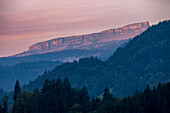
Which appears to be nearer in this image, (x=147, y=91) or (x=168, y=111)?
(x=168, y=111)

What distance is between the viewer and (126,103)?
184625mm

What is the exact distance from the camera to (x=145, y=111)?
598ft

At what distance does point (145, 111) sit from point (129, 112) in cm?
699

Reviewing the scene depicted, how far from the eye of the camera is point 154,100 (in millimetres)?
184125

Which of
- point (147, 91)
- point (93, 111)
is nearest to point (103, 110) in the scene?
point (93, 111)

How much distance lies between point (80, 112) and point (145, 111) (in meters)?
28.4

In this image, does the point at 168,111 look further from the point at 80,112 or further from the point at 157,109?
the point at 80,112

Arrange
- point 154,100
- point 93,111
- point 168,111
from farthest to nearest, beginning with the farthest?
point 93,111, point 154,100, point 168,111

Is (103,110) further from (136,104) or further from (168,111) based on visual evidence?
(168,111)

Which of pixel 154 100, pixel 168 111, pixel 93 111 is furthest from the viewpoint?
pixel 93 111

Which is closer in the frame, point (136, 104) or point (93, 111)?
point (136, 104)

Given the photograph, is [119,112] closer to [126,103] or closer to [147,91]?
[126,103]

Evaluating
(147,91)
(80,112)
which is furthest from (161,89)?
(80,112)

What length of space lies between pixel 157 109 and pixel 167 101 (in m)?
5.56
